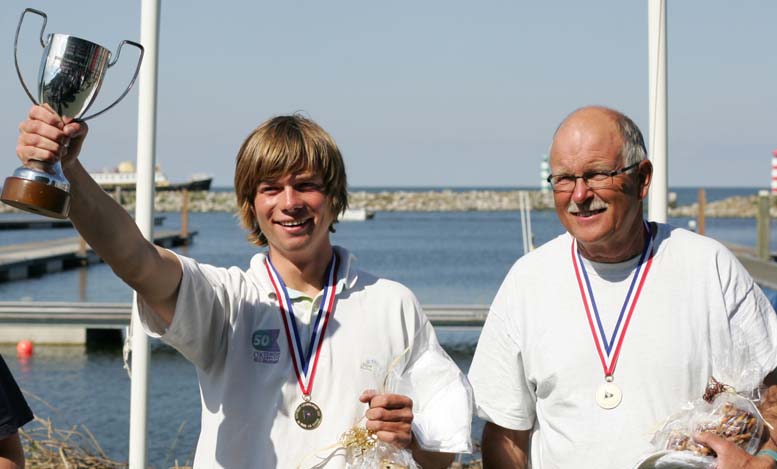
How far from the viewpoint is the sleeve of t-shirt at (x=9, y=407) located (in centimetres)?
239

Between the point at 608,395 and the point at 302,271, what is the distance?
91 cm

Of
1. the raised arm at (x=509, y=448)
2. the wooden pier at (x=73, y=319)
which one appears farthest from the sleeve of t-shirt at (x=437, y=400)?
the wooden pier at (x=73, y=319)

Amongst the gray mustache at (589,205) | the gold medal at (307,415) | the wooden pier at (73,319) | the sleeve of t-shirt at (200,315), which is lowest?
the wooden pier at (73,319)

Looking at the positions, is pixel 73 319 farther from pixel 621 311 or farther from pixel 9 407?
pixel 621 311

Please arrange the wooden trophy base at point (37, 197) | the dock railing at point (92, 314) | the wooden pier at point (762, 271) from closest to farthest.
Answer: the wooden trophy base at point (37, 197) → the dock railing at point (92, 314) → the wooden pier at point (762, 271)

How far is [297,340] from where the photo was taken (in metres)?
2.61

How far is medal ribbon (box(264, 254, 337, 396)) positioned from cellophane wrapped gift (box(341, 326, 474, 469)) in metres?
0.18

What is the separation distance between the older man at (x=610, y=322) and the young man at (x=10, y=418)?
1301 millimetres

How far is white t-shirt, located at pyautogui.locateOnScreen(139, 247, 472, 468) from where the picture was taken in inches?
99.7

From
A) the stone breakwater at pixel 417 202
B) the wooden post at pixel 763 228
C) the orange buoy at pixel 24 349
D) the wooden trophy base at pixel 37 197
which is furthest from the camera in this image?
the stone breakwater at pixel 417 202

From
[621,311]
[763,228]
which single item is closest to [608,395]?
[621,311]

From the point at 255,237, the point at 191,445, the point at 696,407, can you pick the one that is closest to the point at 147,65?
the point at 255,237

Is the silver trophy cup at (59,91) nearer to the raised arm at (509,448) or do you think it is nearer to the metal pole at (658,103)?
the raised arm at (509,448)

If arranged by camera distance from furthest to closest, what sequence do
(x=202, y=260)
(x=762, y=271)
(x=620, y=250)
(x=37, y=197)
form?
(x=202, y=260)
(x=762, y=271)
(x=620, y=250)
(x=37, y=197)
